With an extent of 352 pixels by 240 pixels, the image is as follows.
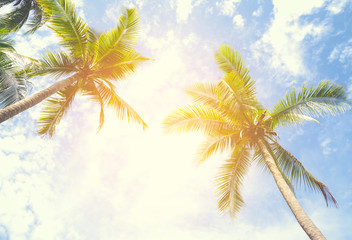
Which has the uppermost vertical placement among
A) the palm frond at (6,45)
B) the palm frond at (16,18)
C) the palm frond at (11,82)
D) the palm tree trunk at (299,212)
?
the palm frond at (16,18)

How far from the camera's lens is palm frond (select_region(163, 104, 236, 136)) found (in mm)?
7957

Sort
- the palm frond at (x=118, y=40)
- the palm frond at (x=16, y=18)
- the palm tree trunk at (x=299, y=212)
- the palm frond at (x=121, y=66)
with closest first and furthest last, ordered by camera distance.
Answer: the palm tree trunk at (x=299, y=212) → the palm frond at (x=118, y=40) → the palm frond at (x=121, y=66) → the palm frond at (x=16, y=18)

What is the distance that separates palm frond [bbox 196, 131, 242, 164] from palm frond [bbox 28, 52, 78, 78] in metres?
5.99

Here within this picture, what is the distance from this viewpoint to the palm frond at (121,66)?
27.1ft

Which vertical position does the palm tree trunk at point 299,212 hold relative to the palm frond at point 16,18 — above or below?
below

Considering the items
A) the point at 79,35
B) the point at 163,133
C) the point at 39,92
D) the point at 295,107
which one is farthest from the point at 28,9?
the point at 295,107

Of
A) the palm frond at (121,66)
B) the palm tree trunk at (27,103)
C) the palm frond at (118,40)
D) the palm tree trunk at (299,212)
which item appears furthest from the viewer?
the palm frond at (121,66)

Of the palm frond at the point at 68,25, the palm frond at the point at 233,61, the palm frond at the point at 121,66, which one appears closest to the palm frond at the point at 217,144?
the palm frond at the point at 233,61

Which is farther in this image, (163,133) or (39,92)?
(163,133)

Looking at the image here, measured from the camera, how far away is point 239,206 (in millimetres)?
8047

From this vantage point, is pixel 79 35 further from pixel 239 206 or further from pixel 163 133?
pixel 239 206

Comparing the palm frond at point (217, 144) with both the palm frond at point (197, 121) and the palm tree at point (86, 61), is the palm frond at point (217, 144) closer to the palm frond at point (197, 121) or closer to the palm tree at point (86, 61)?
the palm frond at point (197, 121)

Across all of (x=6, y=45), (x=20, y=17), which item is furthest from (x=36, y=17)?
(x=6, y=45)

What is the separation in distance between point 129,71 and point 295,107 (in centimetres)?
664
